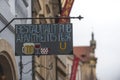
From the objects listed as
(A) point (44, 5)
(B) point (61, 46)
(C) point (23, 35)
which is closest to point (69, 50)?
(B) point (61, 46)

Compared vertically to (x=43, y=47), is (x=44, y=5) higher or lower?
higher

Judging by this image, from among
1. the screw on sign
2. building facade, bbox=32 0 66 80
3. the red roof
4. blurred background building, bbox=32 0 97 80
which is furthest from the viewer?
the red roof

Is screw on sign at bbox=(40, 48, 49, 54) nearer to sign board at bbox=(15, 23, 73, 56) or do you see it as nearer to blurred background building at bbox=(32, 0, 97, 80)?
sign board at bbox=(15, 23, 73, 56)

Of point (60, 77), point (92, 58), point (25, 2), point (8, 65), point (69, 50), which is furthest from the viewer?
point (92, 58)

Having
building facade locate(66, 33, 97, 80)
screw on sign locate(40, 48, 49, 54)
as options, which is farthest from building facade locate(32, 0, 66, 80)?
building facade locate(66, 33, 97, 80)

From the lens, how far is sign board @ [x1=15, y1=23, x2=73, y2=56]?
17328mm

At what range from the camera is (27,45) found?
17.5 meters

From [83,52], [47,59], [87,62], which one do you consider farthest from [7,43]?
[83,52]

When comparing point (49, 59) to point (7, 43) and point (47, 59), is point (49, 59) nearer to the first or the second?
point (47, 59)

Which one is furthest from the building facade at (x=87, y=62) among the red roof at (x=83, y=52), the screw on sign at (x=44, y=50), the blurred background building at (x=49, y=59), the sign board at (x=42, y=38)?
the screw on sign at (x=44, y=50)

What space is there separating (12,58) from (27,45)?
1538 mm

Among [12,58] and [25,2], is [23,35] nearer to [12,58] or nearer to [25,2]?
[12,58]

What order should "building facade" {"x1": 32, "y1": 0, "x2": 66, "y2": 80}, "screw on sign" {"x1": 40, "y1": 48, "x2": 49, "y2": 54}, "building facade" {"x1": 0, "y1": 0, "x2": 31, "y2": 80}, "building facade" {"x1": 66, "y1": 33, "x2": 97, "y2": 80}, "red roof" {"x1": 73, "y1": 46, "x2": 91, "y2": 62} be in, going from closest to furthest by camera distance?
"screw on sign" {"x1": 40, "y1": 48, "x2": 49, "y2": 54}, "building facade" {"x1": 0, "y1": 0, "x2": 31, "y2": 80}, "building facade" {"x1": 32, "y1": 0, "x2": 66, "y2": 80}, "building facade" {"x1": 66, "y1": 33, "x2": 97, "y2": 80}, "red roof" {"x1": 73, "y1": 46, "x2": 91, "y2": 62}

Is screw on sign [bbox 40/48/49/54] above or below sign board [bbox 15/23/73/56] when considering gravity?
below
